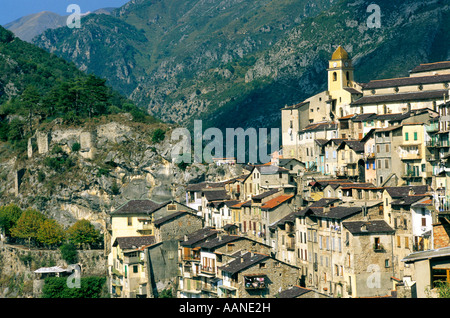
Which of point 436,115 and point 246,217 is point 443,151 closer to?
point 436,115

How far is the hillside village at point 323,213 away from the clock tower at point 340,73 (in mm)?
178

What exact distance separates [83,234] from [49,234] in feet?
15.7

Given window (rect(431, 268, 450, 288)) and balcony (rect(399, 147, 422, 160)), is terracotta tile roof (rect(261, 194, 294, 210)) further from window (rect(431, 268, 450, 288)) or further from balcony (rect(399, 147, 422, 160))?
window (rect(431, 268, 450, 288))

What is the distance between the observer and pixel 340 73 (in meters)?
110

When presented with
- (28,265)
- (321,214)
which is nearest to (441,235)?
(321,214)

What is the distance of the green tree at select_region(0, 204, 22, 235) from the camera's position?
11612 centimetres

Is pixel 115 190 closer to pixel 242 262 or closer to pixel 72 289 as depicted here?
pixel 72 289

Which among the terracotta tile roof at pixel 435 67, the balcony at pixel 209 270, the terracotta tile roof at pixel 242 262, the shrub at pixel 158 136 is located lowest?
the balcony at pixel 209 270

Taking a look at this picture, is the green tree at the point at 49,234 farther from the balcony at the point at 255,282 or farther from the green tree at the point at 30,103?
the balcony at the point at 255,282

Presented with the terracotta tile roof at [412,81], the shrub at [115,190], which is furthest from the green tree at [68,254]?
the terracotta tile roof at [412,81]

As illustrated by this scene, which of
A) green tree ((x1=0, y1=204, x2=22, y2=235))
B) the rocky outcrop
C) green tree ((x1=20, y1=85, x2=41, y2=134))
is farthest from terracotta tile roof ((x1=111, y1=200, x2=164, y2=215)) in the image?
green tree ((x1=20, y1=85, x2=41, y2=134))

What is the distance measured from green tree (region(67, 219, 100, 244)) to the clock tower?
39528mm

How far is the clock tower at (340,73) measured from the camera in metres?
110

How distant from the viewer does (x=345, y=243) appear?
6450 cm
